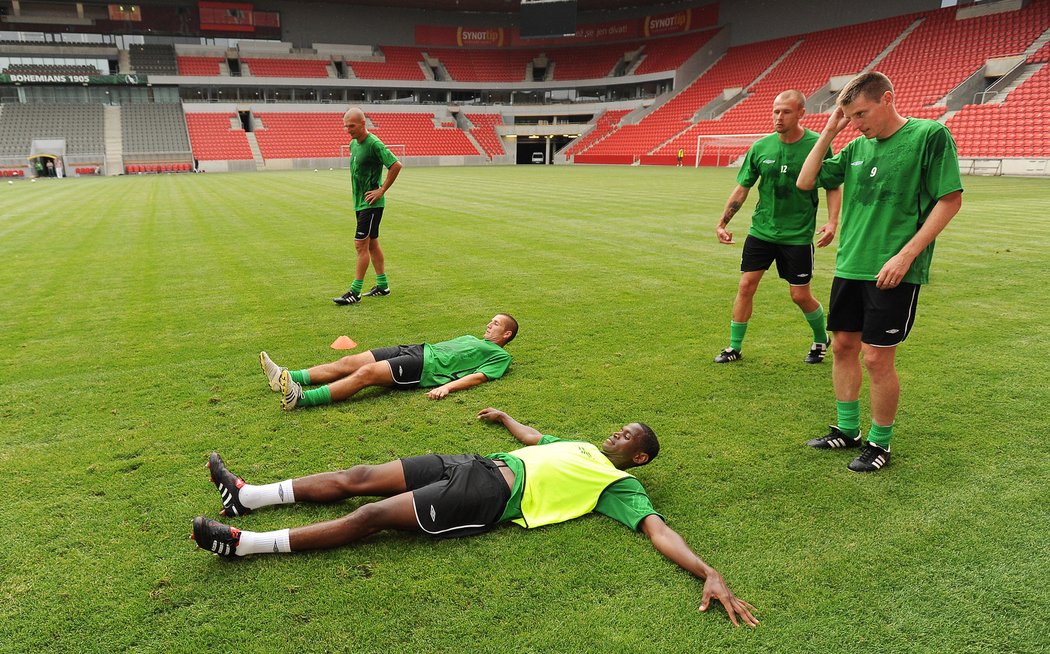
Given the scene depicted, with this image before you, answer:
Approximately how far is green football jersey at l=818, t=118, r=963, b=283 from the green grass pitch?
4.36 feet

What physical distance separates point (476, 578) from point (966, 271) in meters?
9.53

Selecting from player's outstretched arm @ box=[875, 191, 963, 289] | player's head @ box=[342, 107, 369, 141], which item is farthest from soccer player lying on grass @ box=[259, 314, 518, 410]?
player's head @ box=[342, 107, 369, 141]

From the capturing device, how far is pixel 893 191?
3604mm

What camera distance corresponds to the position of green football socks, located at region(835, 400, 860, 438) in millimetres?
4129

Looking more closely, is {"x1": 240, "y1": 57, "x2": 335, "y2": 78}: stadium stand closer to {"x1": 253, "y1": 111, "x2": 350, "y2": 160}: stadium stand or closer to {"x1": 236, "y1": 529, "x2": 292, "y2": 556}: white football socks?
{"x1": 253, "y1": 111, "x2": 350, "y2": 160}: stadium stand

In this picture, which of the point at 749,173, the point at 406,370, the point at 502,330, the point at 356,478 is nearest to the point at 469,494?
the point at 356,478

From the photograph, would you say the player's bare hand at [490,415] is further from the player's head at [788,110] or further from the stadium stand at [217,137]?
the stadium stand at [217,137]

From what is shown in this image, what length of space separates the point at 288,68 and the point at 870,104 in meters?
62.9

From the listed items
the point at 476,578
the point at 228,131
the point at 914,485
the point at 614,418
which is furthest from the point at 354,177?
the point at 228,131

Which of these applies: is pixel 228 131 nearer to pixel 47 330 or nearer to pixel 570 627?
pixel 47 330

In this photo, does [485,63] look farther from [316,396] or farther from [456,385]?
[316,396]

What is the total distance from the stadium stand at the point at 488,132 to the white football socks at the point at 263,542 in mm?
58883

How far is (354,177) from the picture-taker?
26.7 ft

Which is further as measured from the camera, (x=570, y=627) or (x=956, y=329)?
(x=956, y=329)
